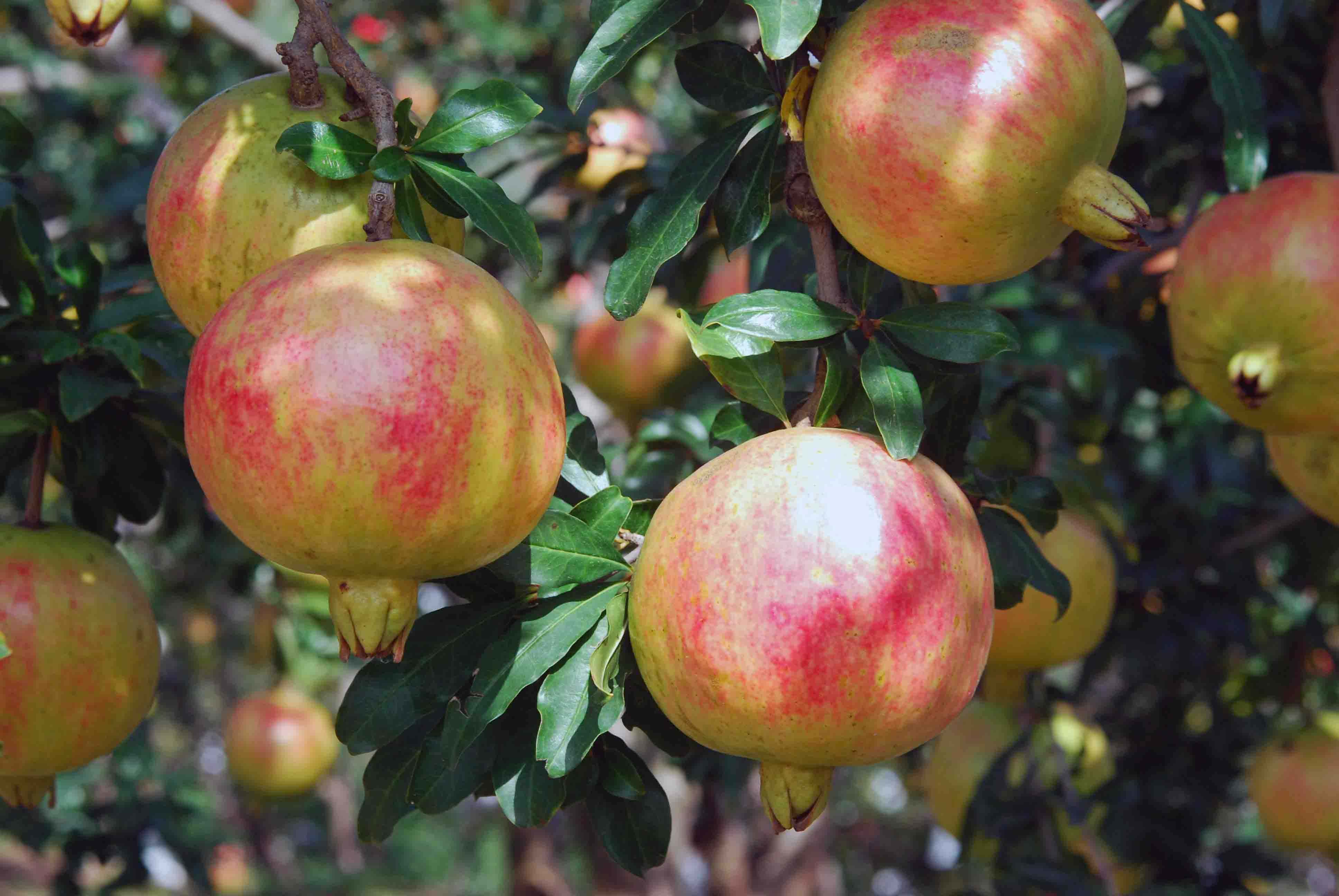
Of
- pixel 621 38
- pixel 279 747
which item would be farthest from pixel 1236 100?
pixel 279 747

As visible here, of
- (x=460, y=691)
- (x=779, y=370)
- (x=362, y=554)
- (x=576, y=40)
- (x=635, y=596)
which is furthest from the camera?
(x=576, y=40)

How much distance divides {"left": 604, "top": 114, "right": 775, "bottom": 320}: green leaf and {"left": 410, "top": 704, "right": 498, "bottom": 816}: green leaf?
47cm

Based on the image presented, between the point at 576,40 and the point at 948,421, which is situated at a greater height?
the point at 948,421

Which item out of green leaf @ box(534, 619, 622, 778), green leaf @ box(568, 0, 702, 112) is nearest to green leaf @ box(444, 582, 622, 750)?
green leaf @ box(534, 619, 622, 778)

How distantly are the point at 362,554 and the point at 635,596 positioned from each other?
0.25 meters

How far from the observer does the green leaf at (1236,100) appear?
1.63 m

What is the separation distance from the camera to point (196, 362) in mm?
994

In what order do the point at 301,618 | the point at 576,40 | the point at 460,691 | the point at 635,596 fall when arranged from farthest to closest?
the point at 576,40
the point at 301,618
the point at 460,691
the point at 635,596

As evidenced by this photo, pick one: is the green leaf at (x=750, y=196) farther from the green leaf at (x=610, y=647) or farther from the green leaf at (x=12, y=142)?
the green leaf at (x=12, y=142)

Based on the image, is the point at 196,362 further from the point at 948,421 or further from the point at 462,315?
the point at 948,421

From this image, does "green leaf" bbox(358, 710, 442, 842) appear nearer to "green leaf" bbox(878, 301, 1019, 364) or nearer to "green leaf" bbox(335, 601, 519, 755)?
"green leaf" bbox(335, 601, 519, 755)

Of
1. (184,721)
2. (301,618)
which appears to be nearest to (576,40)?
(301,618)

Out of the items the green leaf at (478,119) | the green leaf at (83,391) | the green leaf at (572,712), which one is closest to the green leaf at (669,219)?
the green leaf at (478,119)

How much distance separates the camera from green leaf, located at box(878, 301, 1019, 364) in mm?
1169
